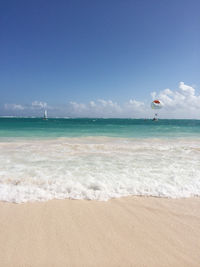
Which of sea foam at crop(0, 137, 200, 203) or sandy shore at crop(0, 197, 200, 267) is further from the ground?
sea foam at crop(0, 137, 200, 203)

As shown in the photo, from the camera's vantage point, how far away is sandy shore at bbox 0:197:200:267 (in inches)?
98.6

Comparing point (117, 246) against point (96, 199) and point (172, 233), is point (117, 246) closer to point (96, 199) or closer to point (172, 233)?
point (172, 233)

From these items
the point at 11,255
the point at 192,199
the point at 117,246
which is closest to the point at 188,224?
the point at 192,199

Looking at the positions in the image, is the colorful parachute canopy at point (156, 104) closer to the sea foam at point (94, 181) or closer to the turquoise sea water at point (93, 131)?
the turquoise sea water at point (93, 131)

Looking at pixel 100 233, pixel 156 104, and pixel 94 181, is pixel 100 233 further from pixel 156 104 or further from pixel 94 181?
pixel 156 104

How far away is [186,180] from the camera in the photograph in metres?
5.48

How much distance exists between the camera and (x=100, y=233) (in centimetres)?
303

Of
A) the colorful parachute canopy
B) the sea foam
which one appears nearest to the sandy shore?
the sea foam

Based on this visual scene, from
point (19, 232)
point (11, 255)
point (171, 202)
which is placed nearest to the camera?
point (11, 255)

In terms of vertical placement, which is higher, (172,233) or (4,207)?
(4,207)

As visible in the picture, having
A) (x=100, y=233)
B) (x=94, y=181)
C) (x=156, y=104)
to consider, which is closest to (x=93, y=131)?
(x=156, y=104)

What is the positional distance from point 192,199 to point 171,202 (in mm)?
675

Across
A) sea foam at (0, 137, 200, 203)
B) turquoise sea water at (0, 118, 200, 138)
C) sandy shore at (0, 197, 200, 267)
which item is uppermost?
turquoise sea water at (0, 118, 200, 138)

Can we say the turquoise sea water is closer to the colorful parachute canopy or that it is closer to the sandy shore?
the colorful parachute canopy
